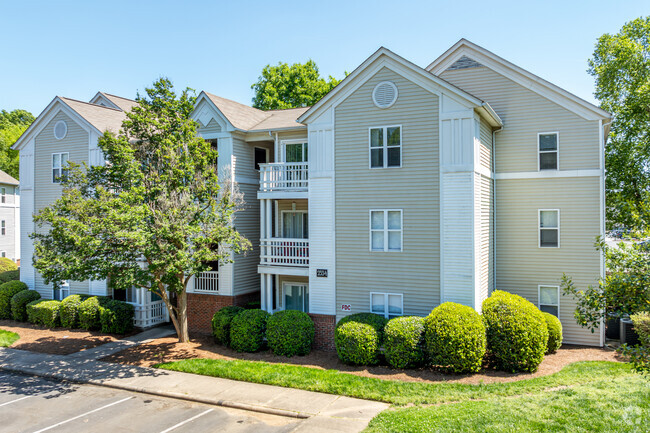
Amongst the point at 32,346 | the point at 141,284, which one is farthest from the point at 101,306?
the point at 141,284

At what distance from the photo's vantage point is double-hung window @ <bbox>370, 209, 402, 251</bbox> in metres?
16.6

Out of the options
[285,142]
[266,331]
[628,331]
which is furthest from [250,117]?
[628,331]

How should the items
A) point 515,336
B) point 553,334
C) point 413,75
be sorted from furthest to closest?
point 413,75 < point 553,334 < point 515,336

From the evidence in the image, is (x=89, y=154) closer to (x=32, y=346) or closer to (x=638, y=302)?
(x=32, y=346)

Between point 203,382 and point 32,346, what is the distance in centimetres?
926

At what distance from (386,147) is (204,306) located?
1077 centimetres

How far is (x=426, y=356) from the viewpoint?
14.6 meters

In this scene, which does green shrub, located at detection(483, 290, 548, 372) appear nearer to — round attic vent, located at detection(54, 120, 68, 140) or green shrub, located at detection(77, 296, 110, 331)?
green shrub, located at detection(77, 296, 110, 331)

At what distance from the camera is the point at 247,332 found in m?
16.9

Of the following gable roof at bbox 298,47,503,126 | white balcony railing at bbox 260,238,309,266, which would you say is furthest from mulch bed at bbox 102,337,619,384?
gable roof at bbox 298,47,503,126

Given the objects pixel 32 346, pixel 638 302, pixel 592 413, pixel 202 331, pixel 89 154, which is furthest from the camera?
pixel 89 154

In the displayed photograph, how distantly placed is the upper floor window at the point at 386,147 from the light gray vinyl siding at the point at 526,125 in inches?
198

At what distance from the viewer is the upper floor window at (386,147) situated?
16.6 metres

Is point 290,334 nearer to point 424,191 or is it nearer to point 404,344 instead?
point 404,344
